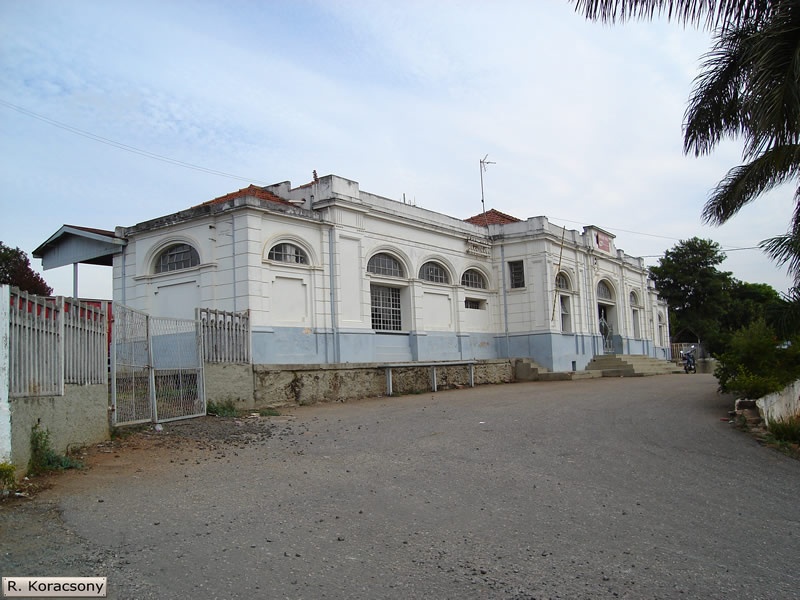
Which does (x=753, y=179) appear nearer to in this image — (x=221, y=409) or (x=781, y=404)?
(x=781, y=404)

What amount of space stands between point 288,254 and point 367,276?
9.68 ft

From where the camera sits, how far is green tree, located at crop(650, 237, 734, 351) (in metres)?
50.0

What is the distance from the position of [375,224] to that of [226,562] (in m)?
16.6

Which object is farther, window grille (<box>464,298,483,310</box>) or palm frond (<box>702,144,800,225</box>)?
window grille (<box>464,298,483,310</box>)

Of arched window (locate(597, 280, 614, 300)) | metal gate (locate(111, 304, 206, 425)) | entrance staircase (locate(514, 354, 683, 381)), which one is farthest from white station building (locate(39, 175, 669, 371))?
metal gate (locate(111, 304, 206, 425))

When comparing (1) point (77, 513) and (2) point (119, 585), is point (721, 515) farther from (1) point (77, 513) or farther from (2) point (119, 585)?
(1) point (77, 513)

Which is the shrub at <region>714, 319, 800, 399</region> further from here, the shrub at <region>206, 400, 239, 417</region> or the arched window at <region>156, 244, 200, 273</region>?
the arched window at <region>156, 244, 200, 273</region>

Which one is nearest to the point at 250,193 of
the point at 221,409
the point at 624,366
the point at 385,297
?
the point at 385,297

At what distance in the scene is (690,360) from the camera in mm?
33500

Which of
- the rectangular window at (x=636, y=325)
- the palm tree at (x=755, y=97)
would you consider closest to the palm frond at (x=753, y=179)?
the palm tree at (x=755, y=97)

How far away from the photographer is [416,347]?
21922 millimetres

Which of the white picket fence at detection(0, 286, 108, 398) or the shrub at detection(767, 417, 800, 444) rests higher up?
the white picket fence at detection(0, 286, 108, 398)

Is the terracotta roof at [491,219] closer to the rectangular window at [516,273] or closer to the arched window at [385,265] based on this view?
the rectangular window at [516,273]

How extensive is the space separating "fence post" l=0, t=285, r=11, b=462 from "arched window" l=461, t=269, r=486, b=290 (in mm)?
19476
